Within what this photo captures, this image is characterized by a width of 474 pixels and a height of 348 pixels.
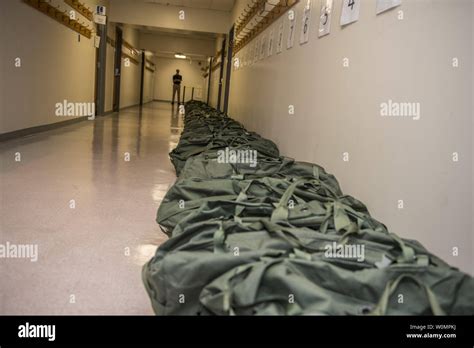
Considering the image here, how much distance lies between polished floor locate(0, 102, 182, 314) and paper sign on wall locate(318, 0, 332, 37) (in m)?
1.67

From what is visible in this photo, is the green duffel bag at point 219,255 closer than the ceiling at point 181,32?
Yes

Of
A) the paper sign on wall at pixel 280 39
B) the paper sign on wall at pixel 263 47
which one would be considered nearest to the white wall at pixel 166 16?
the paper sign on wall at pixel 263 47

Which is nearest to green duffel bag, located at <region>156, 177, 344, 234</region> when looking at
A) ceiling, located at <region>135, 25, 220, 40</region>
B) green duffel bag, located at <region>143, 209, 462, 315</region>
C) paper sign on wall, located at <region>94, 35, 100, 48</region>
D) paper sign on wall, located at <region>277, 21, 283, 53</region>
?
green duffel bag, located at <region>143, 209, 462, 315</region>

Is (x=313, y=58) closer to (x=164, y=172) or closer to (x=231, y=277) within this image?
(x=164, y=172)

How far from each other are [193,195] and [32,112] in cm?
446

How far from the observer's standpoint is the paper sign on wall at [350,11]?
7.68ft

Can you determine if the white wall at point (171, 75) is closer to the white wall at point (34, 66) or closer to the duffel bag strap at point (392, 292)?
the white wall at point (34, 66)

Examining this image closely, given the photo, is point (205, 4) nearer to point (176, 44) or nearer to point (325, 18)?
point (176, 44)

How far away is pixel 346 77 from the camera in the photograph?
2.43 metres

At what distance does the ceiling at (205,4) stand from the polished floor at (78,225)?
6082 mm

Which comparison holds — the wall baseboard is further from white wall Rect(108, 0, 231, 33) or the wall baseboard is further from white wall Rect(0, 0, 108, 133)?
white wall Rect(108, 0, 231, 33)

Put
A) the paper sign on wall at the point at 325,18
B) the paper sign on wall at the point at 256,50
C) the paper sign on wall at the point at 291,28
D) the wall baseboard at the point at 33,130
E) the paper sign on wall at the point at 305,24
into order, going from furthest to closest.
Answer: the paper sign on wall at the point at 256,50 < the wall baseboard at the point at 33,130 < the paper sign on wall at the point at 291,28 < the paper sign on wall at the point at 305,24 < the paper sign on wall at the point at 325,18

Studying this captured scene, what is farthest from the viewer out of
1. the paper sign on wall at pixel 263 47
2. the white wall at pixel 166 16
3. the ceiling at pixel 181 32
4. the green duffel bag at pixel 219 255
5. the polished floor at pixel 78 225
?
the ceiling at pixel 181 32

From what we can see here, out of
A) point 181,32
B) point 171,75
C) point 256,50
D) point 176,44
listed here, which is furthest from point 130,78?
point 171,75
